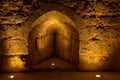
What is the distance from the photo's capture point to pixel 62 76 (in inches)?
236

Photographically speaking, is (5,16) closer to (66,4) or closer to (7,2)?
(7,2)

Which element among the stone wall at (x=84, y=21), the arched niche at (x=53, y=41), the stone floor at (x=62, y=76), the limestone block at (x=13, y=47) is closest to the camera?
the stone floor at (x=62, y=76)

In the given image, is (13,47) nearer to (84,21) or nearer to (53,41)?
(53,41)

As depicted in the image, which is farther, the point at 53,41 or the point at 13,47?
the point at 53,41

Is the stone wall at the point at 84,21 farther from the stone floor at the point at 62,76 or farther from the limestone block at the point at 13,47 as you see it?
the stone floor at the point at 62,76

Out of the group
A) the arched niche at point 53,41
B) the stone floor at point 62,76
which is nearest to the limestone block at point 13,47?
the arched niche at point 53,41

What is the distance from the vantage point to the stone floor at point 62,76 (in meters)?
5.85

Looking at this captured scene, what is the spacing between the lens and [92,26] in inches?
241

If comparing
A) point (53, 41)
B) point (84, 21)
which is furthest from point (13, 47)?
point (84, 21)

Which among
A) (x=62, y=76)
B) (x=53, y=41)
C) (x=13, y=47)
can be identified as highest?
(x=53, y=41)

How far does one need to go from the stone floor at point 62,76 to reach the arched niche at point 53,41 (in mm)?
408

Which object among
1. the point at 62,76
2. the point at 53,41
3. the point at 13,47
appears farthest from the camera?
the point at 53,41

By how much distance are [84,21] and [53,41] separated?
1.68 meters

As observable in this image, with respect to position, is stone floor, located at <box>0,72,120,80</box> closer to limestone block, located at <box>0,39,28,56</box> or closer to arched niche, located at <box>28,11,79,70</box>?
arched niche, located at <box>28,11,79,70</box>
